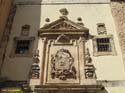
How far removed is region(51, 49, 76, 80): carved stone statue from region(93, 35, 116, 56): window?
125 cm

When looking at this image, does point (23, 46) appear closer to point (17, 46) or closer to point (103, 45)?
point (17, 46)

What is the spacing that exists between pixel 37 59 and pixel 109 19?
408cm

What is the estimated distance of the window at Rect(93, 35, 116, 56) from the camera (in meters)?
13.5

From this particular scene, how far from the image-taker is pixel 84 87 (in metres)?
12.1

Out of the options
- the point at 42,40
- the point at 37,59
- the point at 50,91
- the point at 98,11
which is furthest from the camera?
the point at 98,11

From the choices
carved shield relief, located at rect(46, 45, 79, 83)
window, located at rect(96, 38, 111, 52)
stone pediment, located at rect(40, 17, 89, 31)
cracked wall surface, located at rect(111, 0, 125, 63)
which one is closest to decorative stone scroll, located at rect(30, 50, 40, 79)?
carved shield relief, located at rect(46, 45, 79, 83)

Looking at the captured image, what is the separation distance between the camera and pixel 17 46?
558 inches

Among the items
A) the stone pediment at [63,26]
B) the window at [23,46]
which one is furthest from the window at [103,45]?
the window at [23,46]

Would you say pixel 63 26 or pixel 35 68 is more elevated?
pixel 63 26

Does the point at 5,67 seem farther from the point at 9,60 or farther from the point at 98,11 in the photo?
the point at 98,11

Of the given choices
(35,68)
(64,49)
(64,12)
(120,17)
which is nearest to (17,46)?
(35,68)

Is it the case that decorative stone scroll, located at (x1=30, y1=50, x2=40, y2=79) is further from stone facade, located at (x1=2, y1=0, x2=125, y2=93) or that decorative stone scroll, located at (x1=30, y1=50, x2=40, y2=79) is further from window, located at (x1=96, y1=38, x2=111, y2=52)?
window, located at (x1=96, y1=38, x2=111, y2=52)

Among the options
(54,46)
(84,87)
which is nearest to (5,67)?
(54,46)

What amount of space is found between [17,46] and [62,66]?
8.36 ft
